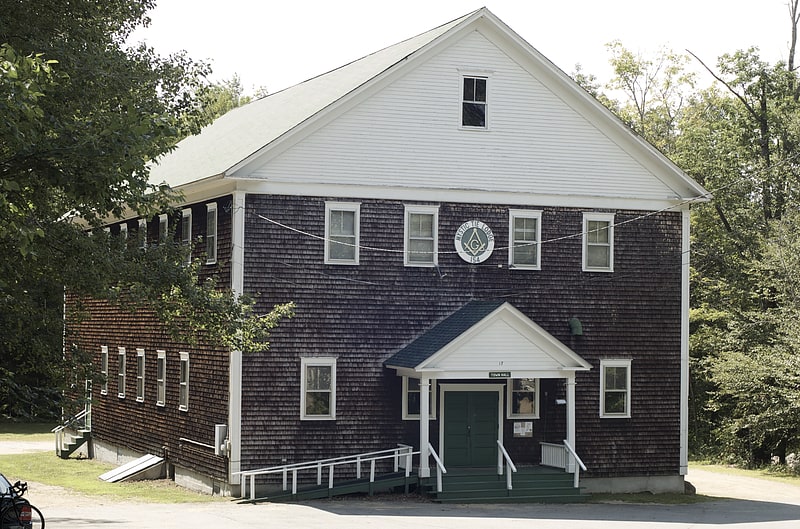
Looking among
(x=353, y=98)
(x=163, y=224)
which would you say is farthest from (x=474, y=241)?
(x=163, y=224)

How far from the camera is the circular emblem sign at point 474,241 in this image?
29.1m

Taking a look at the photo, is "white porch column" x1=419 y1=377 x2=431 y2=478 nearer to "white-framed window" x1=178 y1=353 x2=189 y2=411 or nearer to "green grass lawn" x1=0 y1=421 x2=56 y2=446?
"white-framed window" x1=178 y1=353 x2=189 y2=411

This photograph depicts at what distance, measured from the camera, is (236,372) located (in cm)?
2700

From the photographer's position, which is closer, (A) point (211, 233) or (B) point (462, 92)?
(A) point (211, 233)

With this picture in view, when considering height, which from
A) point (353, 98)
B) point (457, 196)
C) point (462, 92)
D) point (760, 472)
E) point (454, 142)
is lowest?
point (760, 472)

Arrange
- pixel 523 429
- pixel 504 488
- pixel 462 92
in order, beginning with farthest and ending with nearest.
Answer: pixel 523 429
pixel 462 92
pixel 504 488

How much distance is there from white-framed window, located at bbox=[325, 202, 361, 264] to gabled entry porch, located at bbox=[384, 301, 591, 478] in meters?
2.58

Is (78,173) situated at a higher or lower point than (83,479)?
higher

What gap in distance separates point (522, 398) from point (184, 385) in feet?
27.5

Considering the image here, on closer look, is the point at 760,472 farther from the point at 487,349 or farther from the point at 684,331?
the point at 487,349

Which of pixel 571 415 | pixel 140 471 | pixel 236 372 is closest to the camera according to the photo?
pixel 236 372

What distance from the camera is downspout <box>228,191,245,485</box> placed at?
2691cm

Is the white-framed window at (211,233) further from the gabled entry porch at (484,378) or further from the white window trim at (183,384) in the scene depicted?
the gabled entry porch at (484,378)

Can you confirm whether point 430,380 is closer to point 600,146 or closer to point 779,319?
point 600,146
